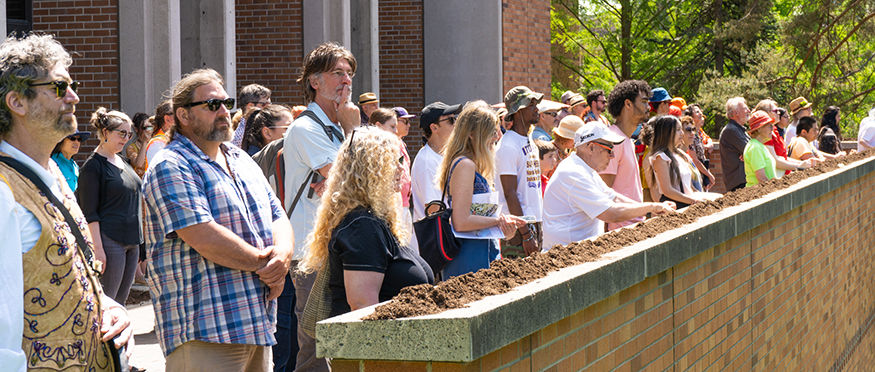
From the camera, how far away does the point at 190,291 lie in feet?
10.6

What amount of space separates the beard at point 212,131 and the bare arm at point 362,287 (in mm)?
758

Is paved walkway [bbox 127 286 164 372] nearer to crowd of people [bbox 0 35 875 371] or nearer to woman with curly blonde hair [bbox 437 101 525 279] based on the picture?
crowd of people [bbox 0 35 875 371]

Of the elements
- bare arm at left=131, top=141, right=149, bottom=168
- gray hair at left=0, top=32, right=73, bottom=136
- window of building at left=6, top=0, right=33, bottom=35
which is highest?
window of building at left=6, top=0, right=33, bottom=35

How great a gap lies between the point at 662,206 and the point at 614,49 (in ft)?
105

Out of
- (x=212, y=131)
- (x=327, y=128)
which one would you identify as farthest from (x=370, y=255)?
(x=327, y=128)

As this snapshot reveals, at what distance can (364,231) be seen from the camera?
3.49 m

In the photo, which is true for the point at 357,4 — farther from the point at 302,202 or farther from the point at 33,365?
the point at 33,365

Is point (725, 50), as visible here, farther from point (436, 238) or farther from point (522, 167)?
point (436, 238)

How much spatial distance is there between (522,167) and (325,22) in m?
6.53

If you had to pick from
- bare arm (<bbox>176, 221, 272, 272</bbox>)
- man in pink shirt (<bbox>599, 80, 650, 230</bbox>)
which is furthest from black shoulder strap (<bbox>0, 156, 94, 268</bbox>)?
man in pink shirt (<bbox>599, 80, 650, 230</bbox>)

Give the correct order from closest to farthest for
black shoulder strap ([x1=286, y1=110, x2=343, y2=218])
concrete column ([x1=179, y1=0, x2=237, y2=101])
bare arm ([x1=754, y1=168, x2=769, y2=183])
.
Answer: black shoulder strap ([x1=286, y1=110, x2=343, y2=218]), bare arm ([x1=754, y1=168, x2=769, y2=183]), concrete column ([x1=179, y1=0, x2=237, y2=101])

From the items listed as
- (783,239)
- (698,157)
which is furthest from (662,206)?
(698,157)

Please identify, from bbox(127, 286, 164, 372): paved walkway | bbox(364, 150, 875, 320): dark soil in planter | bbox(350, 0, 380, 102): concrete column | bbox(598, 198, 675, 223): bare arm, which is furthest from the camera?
bbox(350, 0, 380, 102): concrete column

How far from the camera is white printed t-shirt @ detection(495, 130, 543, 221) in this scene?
20.3 ft
